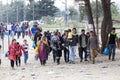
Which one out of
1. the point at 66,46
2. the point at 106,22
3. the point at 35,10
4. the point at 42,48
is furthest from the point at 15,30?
the point at 35,10

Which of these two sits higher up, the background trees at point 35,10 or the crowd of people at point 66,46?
the background trees at point 35,10

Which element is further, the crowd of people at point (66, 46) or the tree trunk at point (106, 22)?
the tree trunk at point (106, 22)

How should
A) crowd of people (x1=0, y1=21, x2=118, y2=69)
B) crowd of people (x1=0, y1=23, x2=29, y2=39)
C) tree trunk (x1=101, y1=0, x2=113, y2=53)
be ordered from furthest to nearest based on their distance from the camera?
crowd of people (x1=0, y1=23, x2=29, y2=39)
tree trunk (x1=101, y1=0, x2=113, y2=53)
crowd of people (x1=0, y1=21, x2=118, y2=69)

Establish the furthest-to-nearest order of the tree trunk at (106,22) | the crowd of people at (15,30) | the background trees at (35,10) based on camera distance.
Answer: the background trees at (35,10), the crowd of people at (15,30), the tree trunk at (106,22)

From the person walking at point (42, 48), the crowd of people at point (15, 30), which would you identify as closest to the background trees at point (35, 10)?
the crowd of people at point (15, 30)

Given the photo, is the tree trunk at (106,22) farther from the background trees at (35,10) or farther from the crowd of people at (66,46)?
the background trees at (35,10)

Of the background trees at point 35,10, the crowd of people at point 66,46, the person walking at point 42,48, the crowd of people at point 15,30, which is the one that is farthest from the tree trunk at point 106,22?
the background trees at point 35,10

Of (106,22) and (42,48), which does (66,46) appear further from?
A: (106,22)

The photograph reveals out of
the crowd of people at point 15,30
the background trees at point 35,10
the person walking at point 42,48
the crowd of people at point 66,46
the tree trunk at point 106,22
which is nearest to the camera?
the crowd of people at point 66,46

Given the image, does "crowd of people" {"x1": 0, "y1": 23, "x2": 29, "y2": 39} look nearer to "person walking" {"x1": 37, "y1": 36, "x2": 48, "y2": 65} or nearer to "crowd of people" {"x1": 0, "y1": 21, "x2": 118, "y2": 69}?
"crowd of people" {"x1": 0, "y1": 21, "x2": 118, "y2": 69}

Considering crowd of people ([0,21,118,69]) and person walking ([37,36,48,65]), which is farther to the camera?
person walking ([37,36,48,65])

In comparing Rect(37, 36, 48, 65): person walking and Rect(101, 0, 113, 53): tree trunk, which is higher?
Rect(101, 0, 113, 53): tree trunk

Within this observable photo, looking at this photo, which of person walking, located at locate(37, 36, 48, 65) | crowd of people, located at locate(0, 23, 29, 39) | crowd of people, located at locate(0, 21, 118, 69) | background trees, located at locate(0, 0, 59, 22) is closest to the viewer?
crowd of people, located at locate(0, 21, 118, 69)

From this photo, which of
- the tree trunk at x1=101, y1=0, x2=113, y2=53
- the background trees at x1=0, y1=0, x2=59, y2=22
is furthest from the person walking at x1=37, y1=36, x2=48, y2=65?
the background trees at x1=0, y1=0, x2=59, y2=22
